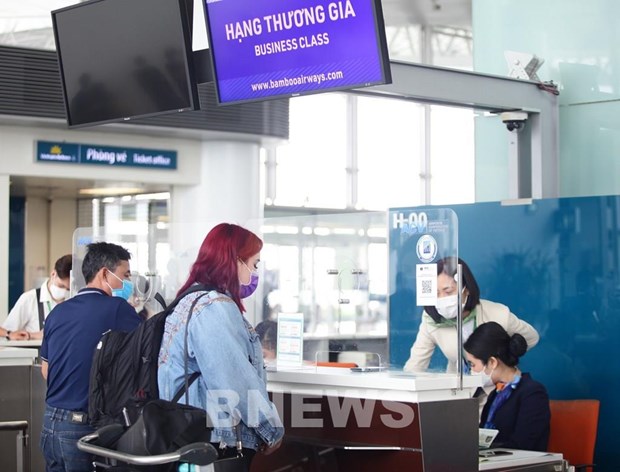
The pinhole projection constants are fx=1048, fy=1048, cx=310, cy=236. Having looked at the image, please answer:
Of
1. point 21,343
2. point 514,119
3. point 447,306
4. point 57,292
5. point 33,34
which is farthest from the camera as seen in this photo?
point 33,34

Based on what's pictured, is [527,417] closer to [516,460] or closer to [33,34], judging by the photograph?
[516,460]

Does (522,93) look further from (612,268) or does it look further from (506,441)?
(506,441)

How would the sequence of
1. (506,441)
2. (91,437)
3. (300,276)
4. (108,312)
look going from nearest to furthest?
(91,437) < (108,312) < (506,441) < (300,276)

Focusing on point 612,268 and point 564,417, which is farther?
point 612,268

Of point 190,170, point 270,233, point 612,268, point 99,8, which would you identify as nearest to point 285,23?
point 99,8

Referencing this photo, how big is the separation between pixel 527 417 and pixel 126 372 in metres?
1.91

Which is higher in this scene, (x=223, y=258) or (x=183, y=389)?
(x=223, y=258)

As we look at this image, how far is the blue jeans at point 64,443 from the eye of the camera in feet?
13.6

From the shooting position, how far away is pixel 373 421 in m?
4.12

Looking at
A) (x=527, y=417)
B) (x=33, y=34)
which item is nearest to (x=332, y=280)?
(x=527, y=417)

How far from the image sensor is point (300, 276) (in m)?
5.72

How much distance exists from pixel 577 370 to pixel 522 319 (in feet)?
1.50

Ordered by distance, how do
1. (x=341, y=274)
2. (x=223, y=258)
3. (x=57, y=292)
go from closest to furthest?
(x=223, y=258)
(x=341, y=274)
(x=57, y=292)

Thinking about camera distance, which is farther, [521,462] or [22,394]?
[22,394]
